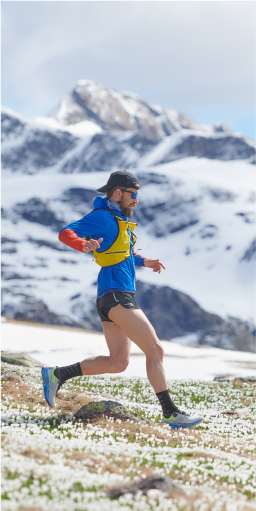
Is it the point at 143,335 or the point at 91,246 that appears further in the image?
the point at 143,335

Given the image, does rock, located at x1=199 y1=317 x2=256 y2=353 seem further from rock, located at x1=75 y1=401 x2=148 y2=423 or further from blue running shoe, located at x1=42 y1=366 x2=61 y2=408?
blue running shoe, located at x1=42 y1=366 x2=61 y2=408

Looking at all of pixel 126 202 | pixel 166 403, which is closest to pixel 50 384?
pixel 166 403

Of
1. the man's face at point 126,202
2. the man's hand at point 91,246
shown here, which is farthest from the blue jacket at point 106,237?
the man's hand at point 91,246

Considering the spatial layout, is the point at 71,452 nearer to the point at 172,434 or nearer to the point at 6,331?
the point at 172,434

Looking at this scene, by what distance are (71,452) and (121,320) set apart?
2589mm

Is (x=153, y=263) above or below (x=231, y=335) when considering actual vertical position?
below

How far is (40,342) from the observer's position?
3459 centimetres

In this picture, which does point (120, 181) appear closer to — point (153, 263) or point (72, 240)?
point (72, 240)

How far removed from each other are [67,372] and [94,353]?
23272 millimetres

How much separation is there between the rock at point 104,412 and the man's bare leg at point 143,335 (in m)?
1.13

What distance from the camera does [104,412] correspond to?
29.1 feet

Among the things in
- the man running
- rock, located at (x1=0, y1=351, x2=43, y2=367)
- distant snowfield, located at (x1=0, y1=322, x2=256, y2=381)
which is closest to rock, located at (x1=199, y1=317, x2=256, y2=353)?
distant snowfield, located at (x1=0, y1=322, x2=256, y2=381)

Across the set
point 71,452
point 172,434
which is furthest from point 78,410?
point 71,452

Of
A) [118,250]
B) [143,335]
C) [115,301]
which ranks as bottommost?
[143,335]
